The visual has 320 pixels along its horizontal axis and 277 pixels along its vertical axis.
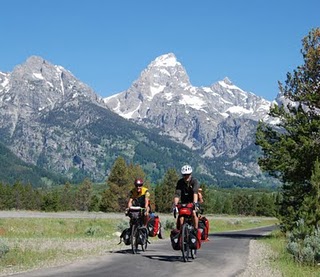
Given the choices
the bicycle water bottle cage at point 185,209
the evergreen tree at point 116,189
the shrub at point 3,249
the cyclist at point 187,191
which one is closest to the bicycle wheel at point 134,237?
the cyclist at point 187,191

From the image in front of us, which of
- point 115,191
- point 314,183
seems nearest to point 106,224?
point 314,183

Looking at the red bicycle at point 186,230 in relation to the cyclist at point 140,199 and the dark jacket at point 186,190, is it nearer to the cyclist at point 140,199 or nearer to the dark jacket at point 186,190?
the dark jacket at point 186,190

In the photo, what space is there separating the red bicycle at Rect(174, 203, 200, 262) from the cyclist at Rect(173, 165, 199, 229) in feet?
0.46

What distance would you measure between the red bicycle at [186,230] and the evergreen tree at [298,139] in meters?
21.1

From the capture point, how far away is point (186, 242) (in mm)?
17844

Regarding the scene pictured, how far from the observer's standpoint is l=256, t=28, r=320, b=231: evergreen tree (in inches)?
1539

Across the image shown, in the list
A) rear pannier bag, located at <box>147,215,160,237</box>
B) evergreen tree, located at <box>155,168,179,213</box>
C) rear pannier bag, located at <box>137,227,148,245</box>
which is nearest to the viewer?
rear pannier bag, located at <box>137,227,148,245</box>

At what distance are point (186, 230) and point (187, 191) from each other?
1.29 m

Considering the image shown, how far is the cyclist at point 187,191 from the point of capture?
682 inches

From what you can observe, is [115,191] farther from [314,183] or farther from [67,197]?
[314,183]

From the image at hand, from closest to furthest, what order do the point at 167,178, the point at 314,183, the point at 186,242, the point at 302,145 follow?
the point at 186,242
the point at 314,183
the point at 302,145
the point at 167,178

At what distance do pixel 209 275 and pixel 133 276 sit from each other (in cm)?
231

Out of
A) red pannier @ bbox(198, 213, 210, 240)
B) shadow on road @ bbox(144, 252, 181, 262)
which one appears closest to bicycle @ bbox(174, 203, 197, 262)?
red pannier @ bbox(198, 213, 210, 240)

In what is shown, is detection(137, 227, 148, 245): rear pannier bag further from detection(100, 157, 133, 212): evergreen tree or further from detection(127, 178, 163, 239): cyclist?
detection(100, 157, 133, 212): evergreen tree
